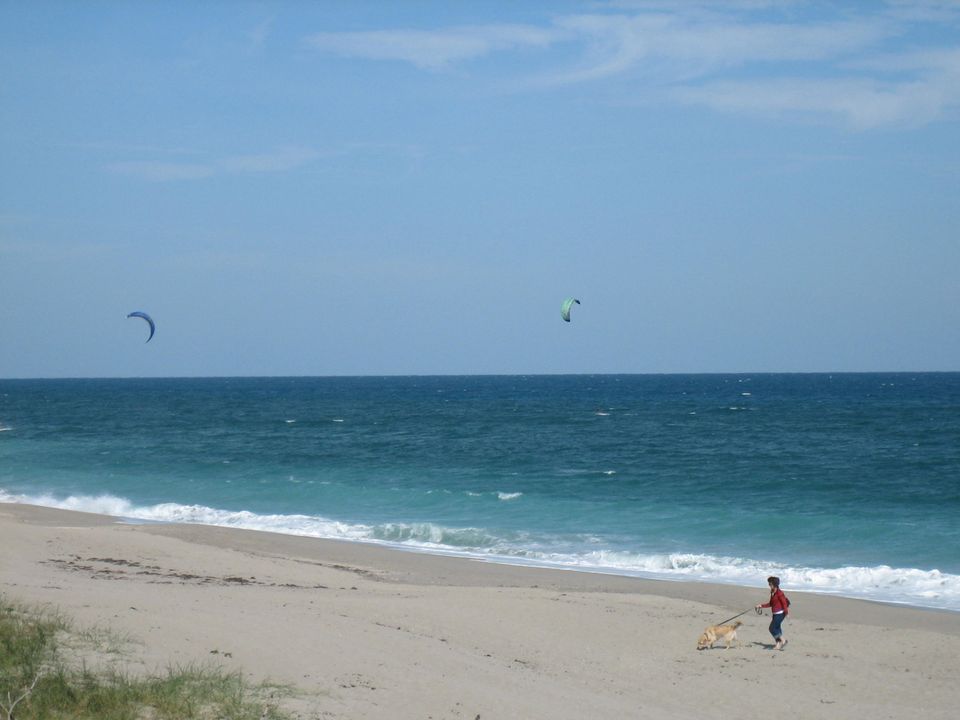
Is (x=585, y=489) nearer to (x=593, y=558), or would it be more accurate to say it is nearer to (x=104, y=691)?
(x=593, y=558)

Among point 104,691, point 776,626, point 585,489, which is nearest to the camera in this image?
point 104,691

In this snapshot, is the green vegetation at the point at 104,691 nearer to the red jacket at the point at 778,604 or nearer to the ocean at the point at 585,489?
the red jacket at the point at 778,604

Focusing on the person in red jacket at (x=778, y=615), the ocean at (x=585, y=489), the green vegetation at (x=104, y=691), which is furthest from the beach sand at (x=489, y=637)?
the ocean at (x=585, y=489)

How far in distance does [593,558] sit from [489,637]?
321 inches

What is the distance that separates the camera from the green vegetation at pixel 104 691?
A: 21.7 feet

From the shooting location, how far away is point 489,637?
12.0 metres

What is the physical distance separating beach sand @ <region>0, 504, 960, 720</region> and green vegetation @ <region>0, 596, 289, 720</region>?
19.6 inches

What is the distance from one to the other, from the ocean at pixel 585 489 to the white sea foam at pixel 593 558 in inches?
2.2

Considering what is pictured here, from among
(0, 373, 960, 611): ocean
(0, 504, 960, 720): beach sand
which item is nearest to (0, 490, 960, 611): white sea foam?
(0, 373, 960, 611): ocean

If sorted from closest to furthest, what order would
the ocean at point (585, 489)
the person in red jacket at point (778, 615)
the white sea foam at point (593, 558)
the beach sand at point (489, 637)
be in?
1. the beach sand at point (489, 637)
2. the person in red jacket at point (778, 615)
3. the white sea foam at point (593, 558)
4. the ocean at point (585, 489)

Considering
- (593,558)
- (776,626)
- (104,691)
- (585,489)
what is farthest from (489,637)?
(585,489)

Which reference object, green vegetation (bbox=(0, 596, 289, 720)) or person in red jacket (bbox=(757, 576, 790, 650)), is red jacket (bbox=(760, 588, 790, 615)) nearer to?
person in red jacket (bbox=(757, 576, 790, 650))

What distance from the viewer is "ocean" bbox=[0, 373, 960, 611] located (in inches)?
776

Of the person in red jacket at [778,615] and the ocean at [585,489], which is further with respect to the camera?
the ocean at [585,489]
